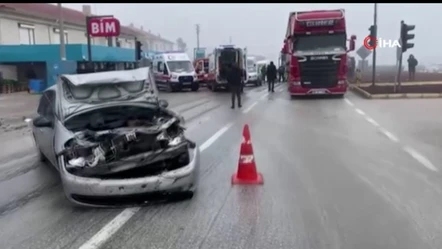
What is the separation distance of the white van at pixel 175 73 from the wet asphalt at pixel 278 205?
873 inches

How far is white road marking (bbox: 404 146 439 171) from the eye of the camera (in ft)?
25.2

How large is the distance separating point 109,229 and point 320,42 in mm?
17745

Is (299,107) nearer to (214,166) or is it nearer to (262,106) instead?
(262,106)

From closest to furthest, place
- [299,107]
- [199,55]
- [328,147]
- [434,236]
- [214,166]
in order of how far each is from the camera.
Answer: [434,236] → [214,166] → [328,147] → [299,107] → [199,55]

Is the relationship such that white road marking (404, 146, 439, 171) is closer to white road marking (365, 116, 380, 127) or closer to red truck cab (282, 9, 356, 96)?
white road marking (365, 116, 380, 127)

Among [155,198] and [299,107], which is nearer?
[155,198]

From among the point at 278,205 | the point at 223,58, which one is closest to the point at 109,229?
the point at 278,205

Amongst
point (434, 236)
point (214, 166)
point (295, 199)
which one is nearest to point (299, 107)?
point (214, 166)

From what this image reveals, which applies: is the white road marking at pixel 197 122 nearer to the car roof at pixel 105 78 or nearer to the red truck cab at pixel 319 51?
the car roof at pixel 105 78

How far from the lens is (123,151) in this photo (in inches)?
229

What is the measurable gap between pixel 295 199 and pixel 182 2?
7296 mm

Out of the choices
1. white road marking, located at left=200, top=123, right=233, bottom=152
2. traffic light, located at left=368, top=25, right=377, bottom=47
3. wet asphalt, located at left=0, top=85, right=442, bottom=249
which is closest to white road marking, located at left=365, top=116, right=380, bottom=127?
wet asphalt, located at left=0, top=85, right=442, bottom=249

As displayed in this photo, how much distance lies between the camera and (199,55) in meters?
59.8

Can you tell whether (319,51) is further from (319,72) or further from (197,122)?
(197,122)
